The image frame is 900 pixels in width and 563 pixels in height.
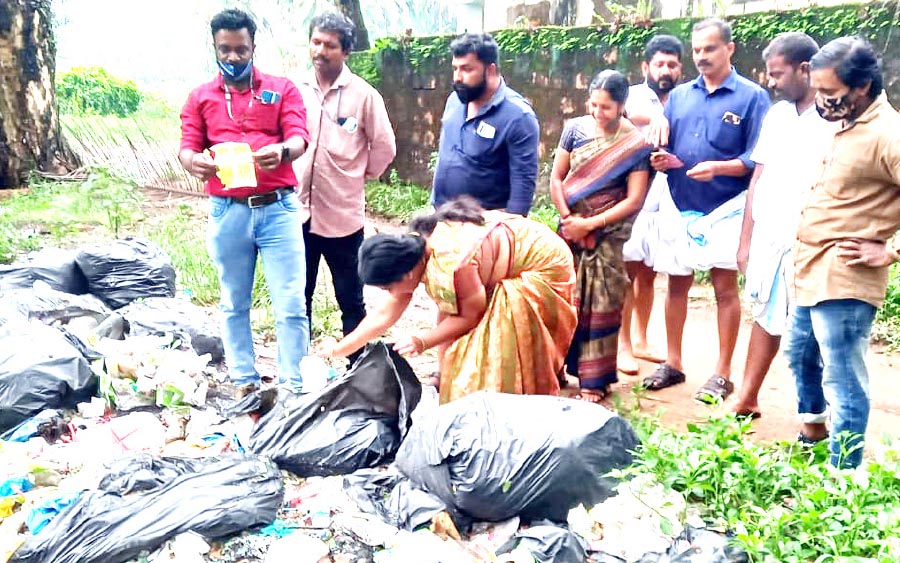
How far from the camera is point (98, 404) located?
3.51 m

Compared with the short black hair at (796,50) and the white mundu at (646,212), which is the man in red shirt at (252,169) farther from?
the short black hair at (796,50)

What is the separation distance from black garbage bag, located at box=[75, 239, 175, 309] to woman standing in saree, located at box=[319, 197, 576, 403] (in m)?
2.14

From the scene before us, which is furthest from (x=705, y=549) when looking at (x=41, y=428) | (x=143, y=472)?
(x=41, y=428)

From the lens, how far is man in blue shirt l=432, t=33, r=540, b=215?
387cm

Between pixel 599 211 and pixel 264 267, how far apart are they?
5.20 ft

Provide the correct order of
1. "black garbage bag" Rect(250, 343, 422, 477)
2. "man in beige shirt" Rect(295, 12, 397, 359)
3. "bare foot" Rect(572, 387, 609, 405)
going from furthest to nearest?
"man in beige shirt" Rect(295, 12, 397, 359) → "bare foot" Rect(572, 387, 609, 405) → "black garbage bag" Rect(250, 343, 422, 477)

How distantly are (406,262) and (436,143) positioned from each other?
6933 millimetres

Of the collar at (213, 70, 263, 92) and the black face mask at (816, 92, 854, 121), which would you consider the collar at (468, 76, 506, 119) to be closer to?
the collar at (213, 70, 263, 92)

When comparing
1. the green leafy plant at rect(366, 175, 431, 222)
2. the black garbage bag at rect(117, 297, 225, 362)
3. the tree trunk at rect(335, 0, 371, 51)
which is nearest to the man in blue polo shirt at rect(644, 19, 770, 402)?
the black garbage bag at rect(117, 297, 225, 362)

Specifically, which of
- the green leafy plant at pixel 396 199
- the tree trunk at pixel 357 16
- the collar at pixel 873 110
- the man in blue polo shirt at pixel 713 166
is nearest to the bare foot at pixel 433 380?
the man in blue polo shirt at pixel 713 166

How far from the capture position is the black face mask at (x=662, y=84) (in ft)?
14.6

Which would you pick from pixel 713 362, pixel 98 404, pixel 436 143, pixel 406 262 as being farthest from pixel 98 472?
pixel 436 143

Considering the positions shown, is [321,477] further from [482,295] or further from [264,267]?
[264,267]

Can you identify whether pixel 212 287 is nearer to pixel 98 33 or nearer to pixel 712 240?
pixel 712 240
